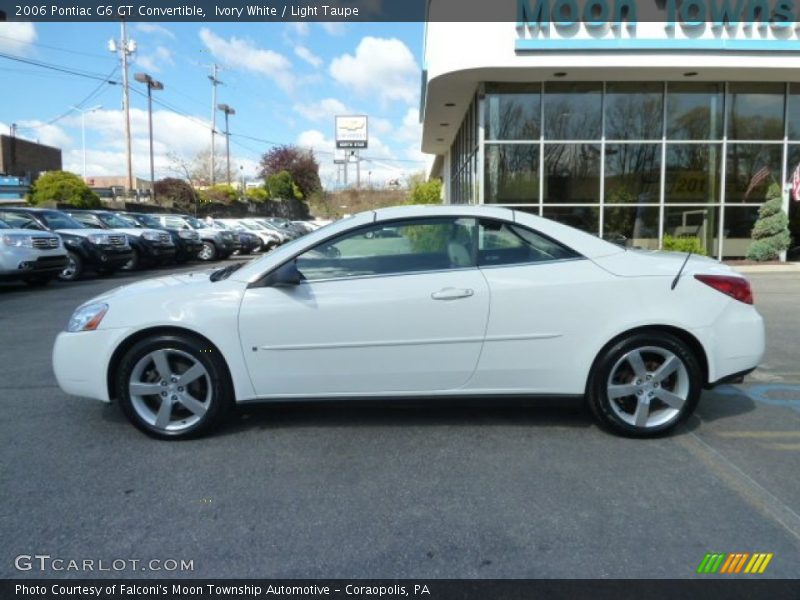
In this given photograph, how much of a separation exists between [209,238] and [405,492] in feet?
65.3

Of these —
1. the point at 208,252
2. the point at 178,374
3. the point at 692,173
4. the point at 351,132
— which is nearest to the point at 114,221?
the point at 208,252

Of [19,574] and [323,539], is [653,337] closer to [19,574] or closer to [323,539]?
[323,539]

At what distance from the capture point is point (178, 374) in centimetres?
416

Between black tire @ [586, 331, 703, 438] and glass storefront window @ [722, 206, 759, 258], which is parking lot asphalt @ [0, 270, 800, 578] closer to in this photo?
black tire @ [586, 331, 703, 438]

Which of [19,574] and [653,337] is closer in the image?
[19,574]

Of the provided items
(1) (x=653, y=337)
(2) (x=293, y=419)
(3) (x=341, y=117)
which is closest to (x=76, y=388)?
(2) (x=293, y=419)

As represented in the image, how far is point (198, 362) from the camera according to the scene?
4086 mm

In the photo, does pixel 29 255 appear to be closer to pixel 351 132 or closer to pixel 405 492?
pixel 405 492

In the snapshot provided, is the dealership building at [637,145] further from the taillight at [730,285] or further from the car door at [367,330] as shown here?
the car door at [367,330]

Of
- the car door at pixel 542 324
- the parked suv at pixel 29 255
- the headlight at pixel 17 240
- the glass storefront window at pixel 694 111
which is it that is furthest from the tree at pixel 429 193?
the car door at pixel 542 324

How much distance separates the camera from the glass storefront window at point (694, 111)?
16469 millimetres

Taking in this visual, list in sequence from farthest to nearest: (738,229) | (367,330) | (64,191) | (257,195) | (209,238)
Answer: (257,195), (64,191), (209,238), (738,229), (367,330)

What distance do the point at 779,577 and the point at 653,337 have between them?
1686 mm

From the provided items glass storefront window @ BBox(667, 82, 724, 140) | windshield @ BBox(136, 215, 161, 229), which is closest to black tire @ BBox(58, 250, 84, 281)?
windshield @ BBox(136, 215, 161, 229)
